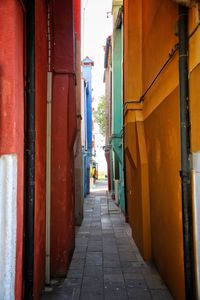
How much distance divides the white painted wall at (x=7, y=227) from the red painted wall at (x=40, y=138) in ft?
4.12

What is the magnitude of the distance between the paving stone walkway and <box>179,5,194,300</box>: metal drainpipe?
1344 mm

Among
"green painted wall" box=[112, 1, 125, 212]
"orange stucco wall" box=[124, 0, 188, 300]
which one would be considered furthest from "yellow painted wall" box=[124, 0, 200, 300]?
"green painted wall" box=[112, 1, 125, 212]

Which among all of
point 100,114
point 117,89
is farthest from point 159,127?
point 100,114

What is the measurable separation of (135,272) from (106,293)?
1099 millimetres

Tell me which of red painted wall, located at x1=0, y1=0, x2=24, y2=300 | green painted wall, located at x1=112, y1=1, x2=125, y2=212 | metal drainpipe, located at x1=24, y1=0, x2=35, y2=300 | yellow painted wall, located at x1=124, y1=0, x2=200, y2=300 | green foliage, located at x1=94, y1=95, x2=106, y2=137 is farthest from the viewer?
green foliage, located at x1=94, y1=95, x2=106, y2=137

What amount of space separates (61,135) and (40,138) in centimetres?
102

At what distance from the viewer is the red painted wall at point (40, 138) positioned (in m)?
4.56

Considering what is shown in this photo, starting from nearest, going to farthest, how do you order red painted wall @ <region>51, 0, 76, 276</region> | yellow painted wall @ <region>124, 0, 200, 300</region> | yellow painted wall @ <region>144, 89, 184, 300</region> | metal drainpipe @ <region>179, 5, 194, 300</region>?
1. metal drainpipe @ <region>179, 5, 194, 300</region>
2. yellow painted wall @ <region>124, 0, 200, 300</region>
3. yellow painted wall @ <region>144, 89, 184, 300</region>
4. red painted wall @ <region>51, 0, 76, 276</region>

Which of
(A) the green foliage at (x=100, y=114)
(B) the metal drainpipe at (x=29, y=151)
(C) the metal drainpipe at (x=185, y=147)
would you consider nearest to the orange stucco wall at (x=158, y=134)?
(C) the metal drainpipe at (x=185, y=147)

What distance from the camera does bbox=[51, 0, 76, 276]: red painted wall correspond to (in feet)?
19.0

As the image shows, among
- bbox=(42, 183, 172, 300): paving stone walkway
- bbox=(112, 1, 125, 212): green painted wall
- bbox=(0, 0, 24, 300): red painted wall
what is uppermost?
bbox=(112, 1, 125, 212): green painted wall

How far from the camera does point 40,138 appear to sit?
193 inches

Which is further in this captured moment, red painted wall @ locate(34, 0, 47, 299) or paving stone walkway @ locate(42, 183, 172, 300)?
→ paving stone walkway @ locate(42, 183, 172, 300)

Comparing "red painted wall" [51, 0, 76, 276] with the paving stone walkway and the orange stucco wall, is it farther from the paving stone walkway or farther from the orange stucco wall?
the orange stucco wall
